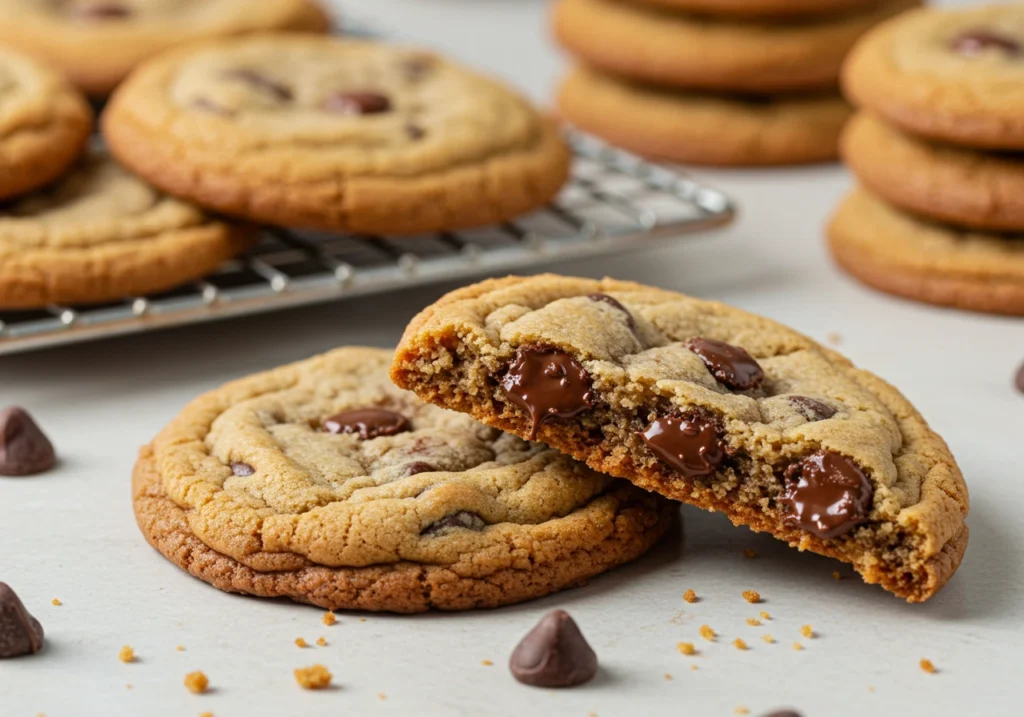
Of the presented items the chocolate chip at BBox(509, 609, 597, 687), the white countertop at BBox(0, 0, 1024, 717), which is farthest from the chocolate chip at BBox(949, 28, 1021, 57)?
the chocolate chip at BBox(509, 609, 597, 687)

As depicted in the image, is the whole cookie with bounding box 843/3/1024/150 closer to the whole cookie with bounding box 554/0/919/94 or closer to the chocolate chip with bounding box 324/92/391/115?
the whole cookie with bounding box 554/0/919/94

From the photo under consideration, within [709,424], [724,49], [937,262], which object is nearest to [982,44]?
[937,262]

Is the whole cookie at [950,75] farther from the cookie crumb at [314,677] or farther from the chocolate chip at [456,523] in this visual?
the cookie crumb at [314,677]

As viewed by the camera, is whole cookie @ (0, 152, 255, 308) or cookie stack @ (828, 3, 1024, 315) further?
cookie stack @ (828, 3, 1024, 315)

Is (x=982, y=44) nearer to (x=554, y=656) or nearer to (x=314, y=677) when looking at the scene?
(x=554, y=656)

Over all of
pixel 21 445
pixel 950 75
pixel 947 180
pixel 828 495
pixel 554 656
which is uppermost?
pixel 950 75

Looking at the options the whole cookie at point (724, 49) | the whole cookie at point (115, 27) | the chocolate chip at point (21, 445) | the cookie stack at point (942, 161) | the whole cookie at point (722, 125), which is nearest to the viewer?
the chocolate chip at point (21, 445)

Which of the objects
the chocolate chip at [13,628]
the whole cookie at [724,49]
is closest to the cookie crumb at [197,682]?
the chocolate chip at [13,628]
